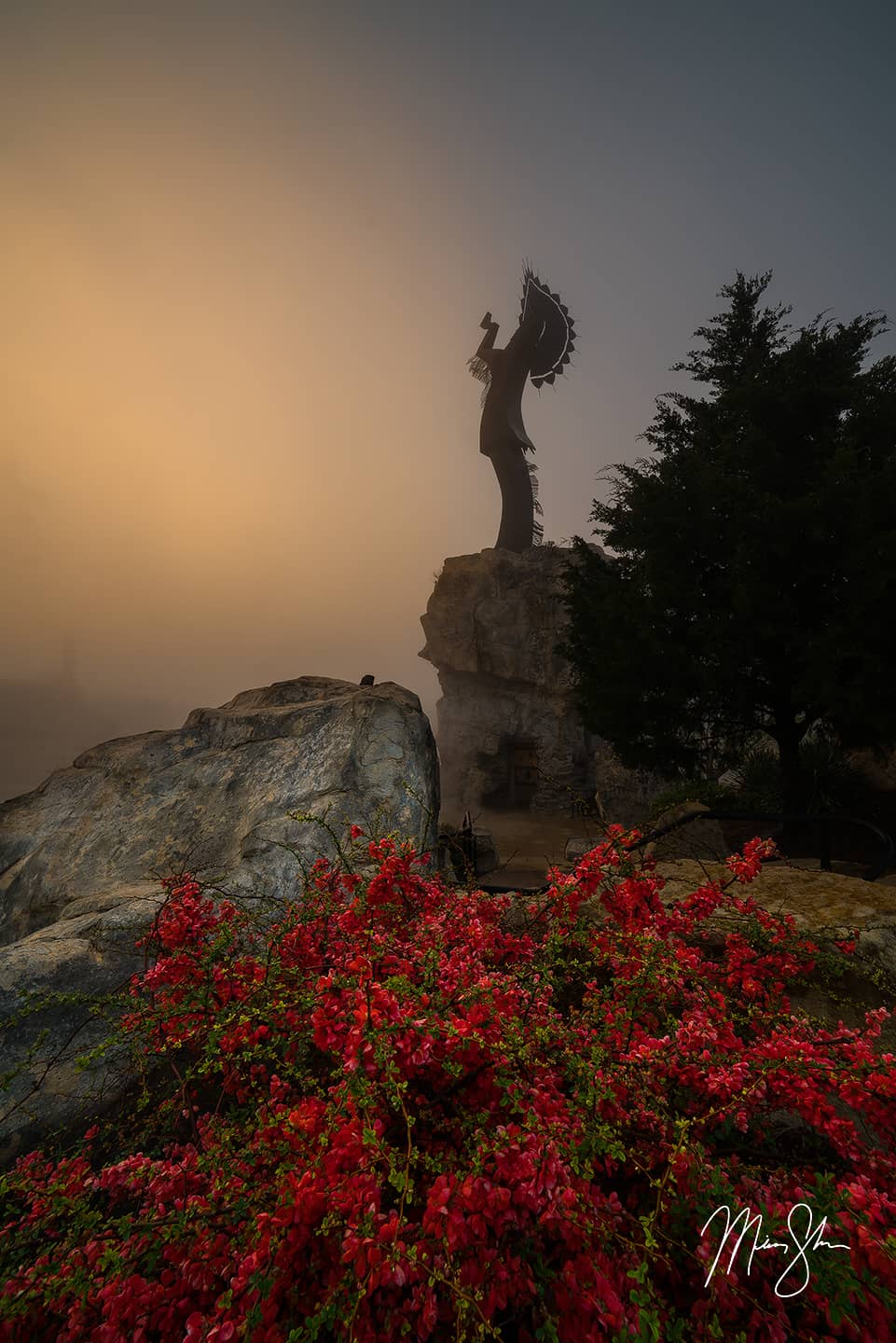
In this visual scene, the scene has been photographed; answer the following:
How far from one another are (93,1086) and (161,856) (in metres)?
2.97

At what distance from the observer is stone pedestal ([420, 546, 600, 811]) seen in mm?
21141

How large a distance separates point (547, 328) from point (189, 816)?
30878 millimetres

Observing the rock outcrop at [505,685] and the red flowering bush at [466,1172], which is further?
the rock outcrop at [505,685]

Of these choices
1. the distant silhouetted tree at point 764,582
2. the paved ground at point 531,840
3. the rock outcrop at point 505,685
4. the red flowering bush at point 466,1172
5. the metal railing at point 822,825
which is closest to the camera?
the red flowering bush at point 466,1172

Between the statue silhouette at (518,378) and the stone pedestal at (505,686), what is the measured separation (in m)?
3.95

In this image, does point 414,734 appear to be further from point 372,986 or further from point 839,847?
point 839,847

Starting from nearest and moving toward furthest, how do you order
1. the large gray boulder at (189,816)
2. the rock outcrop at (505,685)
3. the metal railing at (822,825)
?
the large gray boulder at (189,816) → the metal railing at (822,825) → the rock outcrop at (505,685)

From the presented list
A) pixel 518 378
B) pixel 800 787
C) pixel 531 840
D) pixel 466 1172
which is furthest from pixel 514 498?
pixel 466 1172

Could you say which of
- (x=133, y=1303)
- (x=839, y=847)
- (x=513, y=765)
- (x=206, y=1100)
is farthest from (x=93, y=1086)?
(x=513, y=765)
